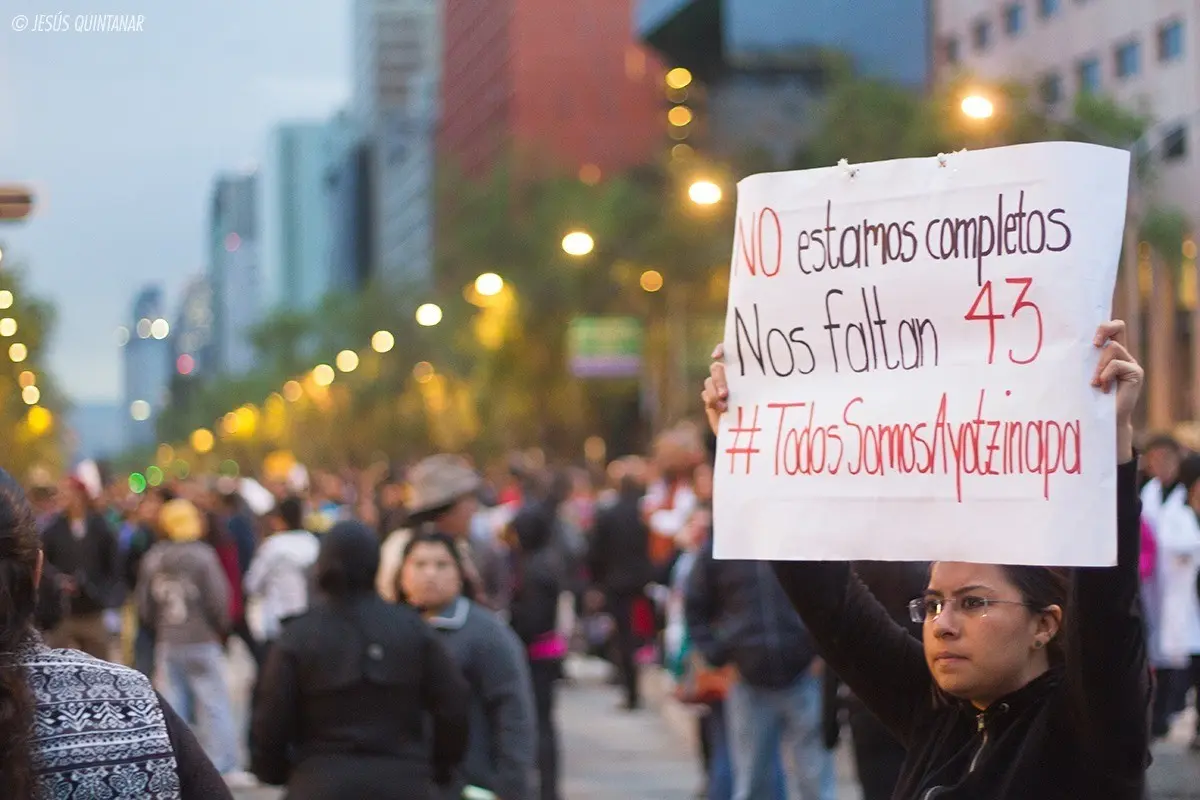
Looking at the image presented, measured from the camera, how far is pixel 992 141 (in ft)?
164

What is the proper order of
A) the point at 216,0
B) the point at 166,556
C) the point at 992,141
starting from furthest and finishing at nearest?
the point at 992,141
the point at 166,556
the point at 216,0

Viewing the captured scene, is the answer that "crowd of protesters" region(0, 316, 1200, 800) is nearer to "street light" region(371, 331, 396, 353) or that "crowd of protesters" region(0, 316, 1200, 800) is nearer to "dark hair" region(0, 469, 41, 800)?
"dark hair" region(0, 469, 41, 800)

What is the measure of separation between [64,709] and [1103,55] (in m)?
58.0

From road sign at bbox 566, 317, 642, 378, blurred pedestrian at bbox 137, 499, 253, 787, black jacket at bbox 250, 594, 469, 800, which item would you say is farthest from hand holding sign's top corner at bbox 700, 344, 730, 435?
road sign at bbox 566, 317, 642, 378

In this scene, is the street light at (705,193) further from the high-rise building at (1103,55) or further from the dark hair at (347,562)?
the high-rise building at (1103,55)

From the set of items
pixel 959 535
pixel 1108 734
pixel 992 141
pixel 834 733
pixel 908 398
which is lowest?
pixel 834 733

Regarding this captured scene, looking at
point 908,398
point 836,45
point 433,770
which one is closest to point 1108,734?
point 908,398

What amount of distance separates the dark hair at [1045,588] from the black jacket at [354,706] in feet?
10.1

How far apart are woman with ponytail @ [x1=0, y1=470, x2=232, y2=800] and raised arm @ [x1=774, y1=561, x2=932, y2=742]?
140cm

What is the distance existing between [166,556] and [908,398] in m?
10.8

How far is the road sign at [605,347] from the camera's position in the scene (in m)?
61.6

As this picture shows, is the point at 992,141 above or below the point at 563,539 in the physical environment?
above

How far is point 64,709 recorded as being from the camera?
138 inches

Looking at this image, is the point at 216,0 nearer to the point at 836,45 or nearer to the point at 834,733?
the point at 834,733
